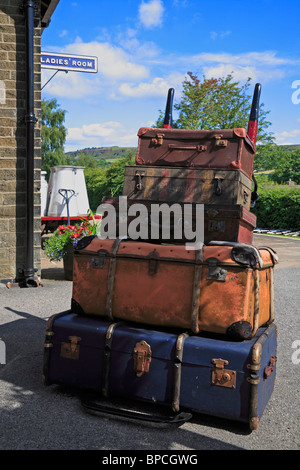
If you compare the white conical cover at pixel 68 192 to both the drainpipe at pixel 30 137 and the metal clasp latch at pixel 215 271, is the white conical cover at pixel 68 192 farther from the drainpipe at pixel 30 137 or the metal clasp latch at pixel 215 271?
the metal clasp latch at pixel 215 271

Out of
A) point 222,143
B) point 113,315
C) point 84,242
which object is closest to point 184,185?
point 222,143

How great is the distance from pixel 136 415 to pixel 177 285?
962 mm

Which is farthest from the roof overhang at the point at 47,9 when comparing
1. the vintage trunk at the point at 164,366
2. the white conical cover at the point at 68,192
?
the vintage trunk at the point at 164,366

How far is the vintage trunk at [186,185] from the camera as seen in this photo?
4105mm

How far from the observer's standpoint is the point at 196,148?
4.39 m

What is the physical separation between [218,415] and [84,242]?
1.69 m

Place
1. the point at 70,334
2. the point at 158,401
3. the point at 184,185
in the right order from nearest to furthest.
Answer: the point at 158,401
the point at 70,334
the point at 184,185

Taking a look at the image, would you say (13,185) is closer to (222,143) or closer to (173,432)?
(222,143)

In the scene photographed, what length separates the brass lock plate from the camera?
3830 mm

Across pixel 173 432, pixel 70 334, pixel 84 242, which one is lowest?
pixel 173 432

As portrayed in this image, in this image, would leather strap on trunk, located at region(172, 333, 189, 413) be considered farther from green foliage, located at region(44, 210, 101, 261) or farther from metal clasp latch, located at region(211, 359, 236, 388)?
green foliage, located at region(44, 210, 101, 261)

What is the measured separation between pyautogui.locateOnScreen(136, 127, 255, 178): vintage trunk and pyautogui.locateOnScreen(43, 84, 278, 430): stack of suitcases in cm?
1

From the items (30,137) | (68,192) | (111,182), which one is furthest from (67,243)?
(111,182)

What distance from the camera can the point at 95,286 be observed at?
3969mm
